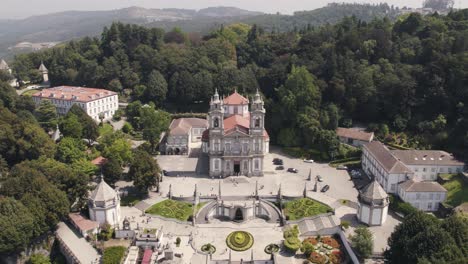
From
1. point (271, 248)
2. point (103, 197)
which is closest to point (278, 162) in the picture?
point (271, 248)

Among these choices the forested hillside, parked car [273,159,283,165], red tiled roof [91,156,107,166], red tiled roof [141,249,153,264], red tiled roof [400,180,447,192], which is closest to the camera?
red tiled roof [141,249,153,264]

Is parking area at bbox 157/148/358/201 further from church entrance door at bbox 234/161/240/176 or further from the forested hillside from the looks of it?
the forested hillside

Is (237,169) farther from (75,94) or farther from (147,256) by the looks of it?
(75,94)

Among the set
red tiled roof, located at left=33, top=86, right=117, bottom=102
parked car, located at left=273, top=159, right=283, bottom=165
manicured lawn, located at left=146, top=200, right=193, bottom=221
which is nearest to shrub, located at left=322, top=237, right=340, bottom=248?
manicured lawn, located at left=146, top=200, right=193, bottom=221

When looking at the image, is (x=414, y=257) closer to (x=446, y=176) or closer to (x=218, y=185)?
(x=446, y=176)

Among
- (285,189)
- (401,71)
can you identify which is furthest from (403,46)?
(285,189)

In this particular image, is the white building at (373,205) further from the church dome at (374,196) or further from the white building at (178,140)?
the white building at (178,140)
